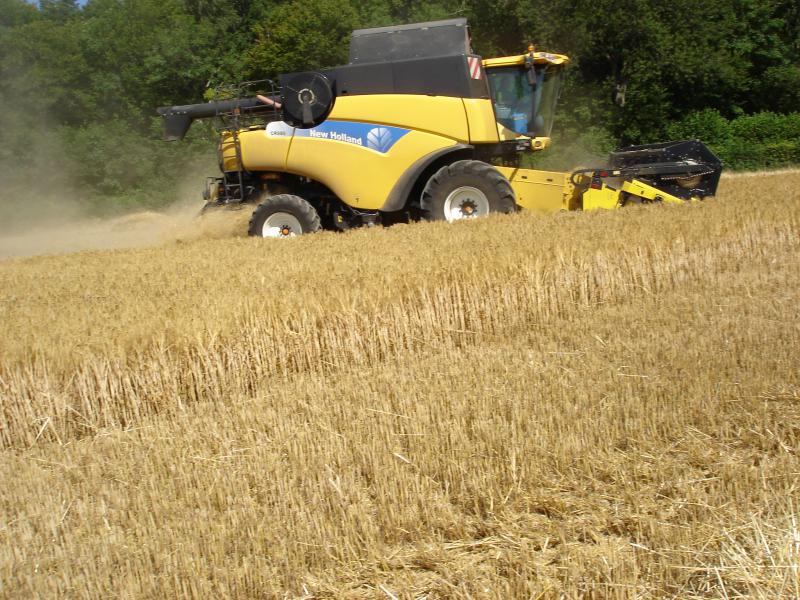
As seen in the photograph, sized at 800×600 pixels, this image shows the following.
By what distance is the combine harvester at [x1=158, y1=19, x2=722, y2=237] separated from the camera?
32.2 feet

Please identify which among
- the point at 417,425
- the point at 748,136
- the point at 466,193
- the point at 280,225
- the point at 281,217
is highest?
the point at 748,136

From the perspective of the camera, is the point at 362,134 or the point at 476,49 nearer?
the point at 362,134

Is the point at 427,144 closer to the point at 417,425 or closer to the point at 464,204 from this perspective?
the point at 464,204

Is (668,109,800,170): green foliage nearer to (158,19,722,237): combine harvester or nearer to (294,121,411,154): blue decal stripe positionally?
(158,19,722,237): combine harvester

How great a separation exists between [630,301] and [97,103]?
88.4 feet

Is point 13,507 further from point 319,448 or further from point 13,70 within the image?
point 13,70

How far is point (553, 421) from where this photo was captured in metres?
3.81

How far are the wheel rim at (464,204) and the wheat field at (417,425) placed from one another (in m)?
2.44

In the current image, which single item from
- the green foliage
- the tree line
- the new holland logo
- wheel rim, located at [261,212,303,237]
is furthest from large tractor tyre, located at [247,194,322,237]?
the green foliage

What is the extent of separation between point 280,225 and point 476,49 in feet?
60.0

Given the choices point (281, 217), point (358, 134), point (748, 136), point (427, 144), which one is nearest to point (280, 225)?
point (281, 217)

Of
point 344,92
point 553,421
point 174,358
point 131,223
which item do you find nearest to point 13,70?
point 131,223

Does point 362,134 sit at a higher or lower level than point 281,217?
higher

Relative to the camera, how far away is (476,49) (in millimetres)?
26625
